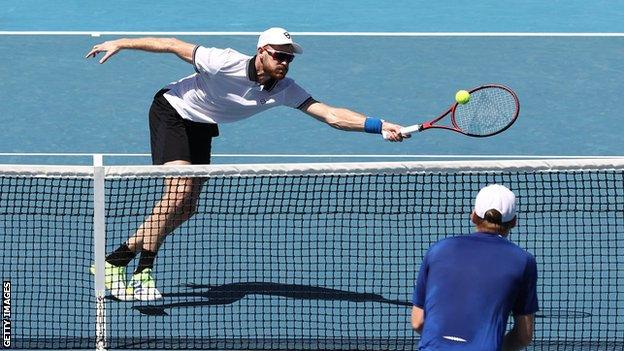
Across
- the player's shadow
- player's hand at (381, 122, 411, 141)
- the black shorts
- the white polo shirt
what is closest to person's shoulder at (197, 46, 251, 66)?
the white polo shirt

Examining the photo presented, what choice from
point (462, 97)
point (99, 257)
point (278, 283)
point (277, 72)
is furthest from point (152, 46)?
point (462, 97)

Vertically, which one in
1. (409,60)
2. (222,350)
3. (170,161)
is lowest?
(222,350)

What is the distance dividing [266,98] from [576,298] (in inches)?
91.2

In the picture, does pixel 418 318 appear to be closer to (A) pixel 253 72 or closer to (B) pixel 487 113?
(A) pixel 253 72

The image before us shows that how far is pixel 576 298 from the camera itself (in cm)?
851

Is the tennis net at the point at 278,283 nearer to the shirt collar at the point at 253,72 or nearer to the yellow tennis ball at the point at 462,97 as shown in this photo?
the yellow tennis ball at the point at 462,97

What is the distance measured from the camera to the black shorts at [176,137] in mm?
8703

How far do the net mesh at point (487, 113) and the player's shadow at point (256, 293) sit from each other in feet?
4.23

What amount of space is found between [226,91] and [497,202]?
11.5ft

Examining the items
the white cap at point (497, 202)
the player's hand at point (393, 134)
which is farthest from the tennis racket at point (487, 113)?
the white cap at point (497, 202)

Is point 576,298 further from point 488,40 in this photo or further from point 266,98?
point 488,40

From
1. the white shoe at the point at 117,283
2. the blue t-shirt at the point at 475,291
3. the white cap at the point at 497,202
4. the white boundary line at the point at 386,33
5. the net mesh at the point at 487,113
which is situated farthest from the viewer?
the white boundary line at the point at 386,33
